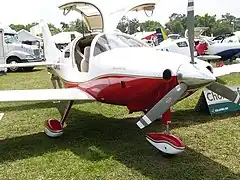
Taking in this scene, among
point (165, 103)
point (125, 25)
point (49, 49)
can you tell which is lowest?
point (165, 103)

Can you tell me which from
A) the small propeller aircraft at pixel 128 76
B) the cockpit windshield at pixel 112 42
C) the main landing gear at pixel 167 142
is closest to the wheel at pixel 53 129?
the small propeller aircraft at pixel 128 76

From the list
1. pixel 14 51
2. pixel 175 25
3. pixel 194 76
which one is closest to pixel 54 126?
pixel 194 76

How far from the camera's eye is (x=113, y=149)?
514 centimetres

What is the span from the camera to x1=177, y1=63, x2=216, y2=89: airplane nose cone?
402 cm

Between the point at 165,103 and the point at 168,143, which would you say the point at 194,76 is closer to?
the point at 165,103

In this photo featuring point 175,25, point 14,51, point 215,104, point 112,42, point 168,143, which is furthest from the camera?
point 175,25

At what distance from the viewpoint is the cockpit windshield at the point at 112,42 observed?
554cm

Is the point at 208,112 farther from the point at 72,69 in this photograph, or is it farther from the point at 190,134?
the point at 72,69

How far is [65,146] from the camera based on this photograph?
538 cm

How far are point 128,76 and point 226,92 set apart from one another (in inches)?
52.7

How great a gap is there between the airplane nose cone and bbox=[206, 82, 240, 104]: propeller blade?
1.48 ft

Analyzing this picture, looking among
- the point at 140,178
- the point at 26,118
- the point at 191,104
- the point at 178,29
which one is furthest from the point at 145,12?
the point at 178,29

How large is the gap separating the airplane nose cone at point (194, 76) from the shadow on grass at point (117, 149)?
1.06 m

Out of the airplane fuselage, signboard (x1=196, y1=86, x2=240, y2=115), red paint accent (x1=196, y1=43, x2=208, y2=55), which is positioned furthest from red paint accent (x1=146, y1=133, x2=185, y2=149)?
red paint accent (x1=196, y1=43, x2=208, y2=55)
